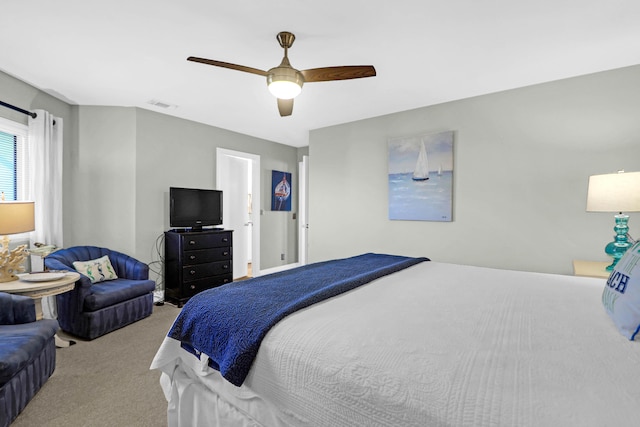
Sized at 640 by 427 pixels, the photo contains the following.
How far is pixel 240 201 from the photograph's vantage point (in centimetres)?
534

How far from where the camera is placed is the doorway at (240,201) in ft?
16.5

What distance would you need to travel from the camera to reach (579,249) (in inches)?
118

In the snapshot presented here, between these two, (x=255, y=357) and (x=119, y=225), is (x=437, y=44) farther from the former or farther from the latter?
→ (x=119, y=225)

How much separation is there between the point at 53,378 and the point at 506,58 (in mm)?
4337

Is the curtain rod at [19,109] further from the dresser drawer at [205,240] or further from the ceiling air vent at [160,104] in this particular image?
the dresser drawer at [205,240]

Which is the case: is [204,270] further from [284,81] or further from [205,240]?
[284,81]

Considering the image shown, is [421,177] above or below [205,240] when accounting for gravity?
above

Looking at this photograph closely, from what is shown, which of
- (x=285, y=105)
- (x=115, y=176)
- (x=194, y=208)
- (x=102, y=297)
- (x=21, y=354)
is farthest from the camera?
(x=194, y=208)

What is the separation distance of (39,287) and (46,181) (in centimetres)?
151

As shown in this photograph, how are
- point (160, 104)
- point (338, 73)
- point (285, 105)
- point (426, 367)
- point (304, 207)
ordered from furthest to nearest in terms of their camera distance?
1. point (304, 207)
2. point (160, 104)
3. point (285, 105)
4. point (338, 73)
5. point (426, 367)

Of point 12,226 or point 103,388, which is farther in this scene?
point 12,226

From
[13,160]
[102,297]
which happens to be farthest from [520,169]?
[13,160]

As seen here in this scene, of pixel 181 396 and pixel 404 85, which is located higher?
pixel 404 85

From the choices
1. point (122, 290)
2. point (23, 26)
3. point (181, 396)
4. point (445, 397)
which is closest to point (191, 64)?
point (23, 26)
